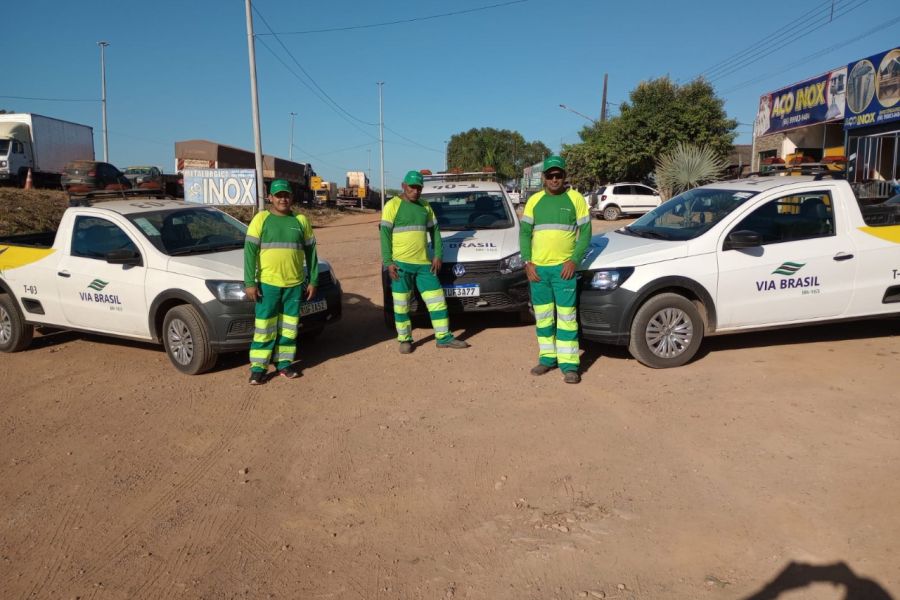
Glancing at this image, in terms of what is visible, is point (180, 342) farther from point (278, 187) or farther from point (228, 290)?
point (278, 187)

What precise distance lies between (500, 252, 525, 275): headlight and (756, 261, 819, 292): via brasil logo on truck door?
7.63 ft

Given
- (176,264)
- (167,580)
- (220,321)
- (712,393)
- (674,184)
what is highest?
(674,184)

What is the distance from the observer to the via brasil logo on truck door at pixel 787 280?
5.95 meters

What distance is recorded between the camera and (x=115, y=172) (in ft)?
86.3

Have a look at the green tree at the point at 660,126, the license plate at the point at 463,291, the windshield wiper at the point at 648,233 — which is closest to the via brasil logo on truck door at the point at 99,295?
the license plate at the point at 463,291

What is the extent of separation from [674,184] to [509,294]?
618 inches

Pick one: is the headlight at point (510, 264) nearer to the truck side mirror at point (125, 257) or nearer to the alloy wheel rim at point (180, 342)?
the alloy wheel rim at point (180, 342)

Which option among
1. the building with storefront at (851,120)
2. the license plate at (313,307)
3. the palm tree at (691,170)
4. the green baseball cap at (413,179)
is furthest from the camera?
the palm tree at (691,170)

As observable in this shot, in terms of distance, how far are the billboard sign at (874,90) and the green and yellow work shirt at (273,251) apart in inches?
775

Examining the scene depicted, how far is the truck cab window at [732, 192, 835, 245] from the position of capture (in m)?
6.09

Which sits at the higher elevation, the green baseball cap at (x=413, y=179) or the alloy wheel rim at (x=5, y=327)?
the green baseball cap at (x=413, y=179)

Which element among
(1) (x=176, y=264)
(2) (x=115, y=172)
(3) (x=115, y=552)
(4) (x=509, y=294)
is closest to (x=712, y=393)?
(4) (x=509, y=294)

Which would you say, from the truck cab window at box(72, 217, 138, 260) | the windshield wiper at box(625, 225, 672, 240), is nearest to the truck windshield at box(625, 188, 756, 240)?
the windshield wiper at box(625, 225, 672, 240)

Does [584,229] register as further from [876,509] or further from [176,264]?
[176,264]
